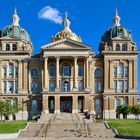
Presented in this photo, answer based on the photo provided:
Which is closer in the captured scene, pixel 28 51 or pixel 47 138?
pixel 47 138

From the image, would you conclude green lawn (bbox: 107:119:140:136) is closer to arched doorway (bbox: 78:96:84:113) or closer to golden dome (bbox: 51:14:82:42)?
arched doorway (bbox: 78:96:84:113)

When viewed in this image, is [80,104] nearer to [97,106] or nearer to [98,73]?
[97,106]

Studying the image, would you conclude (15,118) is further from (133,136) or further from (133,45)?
(133,136)

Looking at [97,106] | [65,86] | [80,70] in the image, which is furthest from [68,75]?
[97,106]

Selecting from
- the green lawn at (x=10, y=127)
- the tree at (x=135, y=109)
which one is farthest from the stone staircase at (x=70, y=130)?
the tree at (x=135, y=109)

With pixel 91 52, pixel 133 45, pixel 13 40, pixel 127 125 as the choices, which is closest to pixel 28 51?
pixel 13 40

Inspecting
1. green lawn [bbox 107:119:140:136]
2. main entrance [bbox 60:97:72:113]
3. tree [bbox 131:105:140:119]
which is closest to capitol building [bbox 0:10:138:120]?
main entrance [bbox 60:97:72:113]

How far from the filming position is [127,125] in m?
79.4

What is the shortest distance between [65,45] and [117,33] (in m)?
13.6

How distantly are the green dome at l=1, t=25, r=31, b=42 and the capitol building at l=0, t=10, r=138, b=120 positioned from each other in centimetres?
152

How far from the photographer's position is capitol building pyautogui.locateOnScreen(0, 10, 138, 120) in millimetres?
106688

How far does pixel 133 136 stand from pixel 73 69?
45.1 m

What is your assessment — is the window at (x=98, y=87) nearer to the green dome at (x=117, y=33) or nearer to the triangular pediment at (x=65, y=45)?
the triangular pediment at (x=65, y=45)

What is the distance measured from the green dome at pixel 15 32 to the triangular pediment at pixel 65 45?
1022 centimetres
